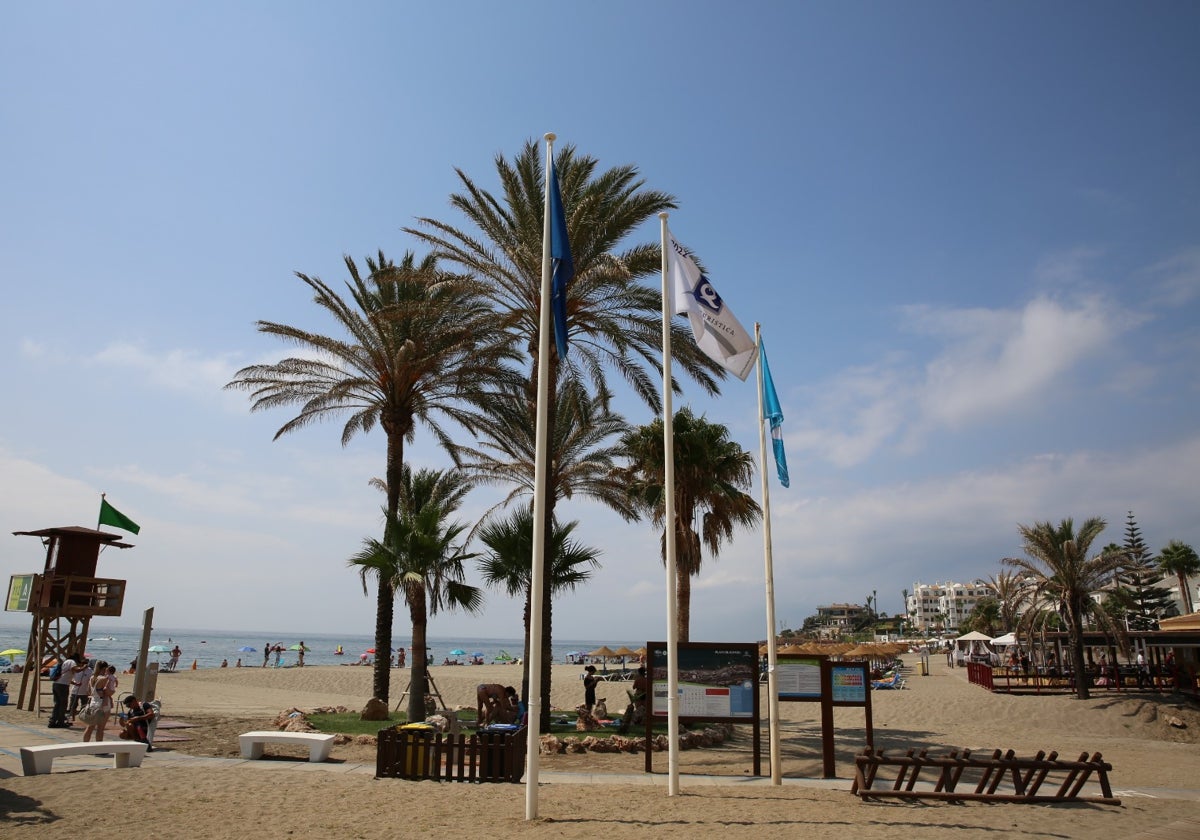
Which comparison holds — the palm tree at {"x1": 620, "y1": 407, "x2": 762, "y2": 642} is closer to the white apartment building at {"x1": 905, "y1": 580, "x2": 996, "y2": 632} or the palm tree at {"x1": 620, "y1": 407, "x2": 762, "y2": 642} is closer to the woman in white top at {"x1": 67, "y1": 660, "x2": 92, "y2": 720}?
the woman in white top at {"x1": 67, "y1": 660, "x2": 92, "y2": 720}

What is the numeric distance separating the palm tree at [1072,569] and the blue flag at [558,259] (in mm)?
27767

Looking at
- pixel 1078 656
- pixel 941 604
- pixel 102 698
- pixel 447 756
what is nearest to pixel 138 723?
pixel 102 698

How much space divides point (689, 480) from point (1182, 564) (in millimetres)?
71330

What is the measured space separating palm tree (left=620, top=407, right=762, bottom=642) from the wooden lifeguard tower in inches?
596

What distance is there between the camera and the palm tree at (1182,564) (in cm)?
7362

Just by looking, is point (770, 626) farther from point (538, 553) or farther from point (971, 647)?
point (971, 647)

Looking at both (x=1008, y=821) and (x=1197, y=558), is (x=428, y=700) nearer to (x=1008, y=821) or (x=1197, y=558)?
(x=1008, y=821)

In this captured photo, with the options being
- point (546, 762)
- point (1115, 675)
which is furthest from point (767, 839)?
point (1115, 675)

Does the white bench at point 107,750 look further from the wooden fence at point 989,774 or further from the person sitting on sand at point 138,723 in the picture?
the wooden fence at point 989,774

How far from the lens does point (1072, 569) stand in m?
31.5

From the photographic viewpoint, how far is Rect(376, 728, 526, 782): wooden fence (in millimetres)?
11992

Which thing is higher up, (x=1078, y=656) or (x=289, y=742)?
(x=1078, y=656)

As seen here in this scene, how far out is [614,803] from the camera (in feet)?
34.3

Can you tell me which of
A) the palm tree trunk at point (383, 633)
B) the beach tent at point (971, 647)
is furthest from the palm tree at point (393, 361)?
the beach tent at point (971, 647)
